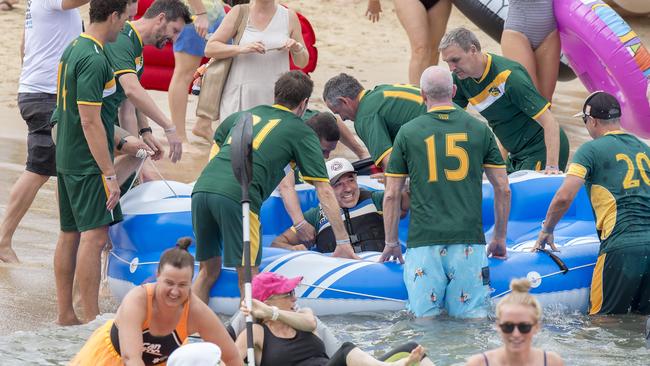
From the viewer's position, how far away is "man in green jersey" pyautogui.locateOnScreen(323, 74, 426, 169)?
7668mm

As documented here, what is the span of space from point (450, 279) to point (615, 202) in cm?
109

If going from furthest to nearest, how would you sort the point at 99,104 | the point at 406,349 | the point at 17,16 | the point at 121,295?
the point at 17,16, the point at 121,295, the point at 99,104, the point at 406,349

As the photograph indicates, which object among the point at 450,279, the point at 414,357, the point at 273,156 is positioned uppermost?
the point at 273,156

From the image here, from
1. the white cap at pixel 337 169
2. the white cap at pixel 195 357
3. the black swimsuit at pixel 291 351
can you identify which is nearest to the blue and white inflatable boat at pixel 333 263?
the white cap at pixel 337 169

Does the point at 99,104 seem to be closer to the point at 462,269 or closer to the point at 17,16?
the point at 462,269

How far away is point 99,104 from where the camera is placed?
Answer: 6.74m

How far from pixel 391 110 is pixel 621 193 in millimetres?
1498

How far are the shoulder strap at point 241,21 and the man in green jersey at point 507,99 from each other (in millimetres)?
1577

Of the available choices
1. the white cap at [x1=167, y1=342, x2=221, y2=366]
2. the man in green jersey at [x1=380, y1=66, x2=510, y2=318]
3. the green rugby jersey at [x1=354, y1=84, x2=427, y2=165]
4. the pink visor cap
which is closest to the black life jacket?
the green rugby jersey at [x1=354, y1=84, x2=427, y2=165]

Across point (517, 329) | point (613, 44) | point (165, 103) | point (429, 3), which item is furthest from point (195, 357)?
point (165, 103)

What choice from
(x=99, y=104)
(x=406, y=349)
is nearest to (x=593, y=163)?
(x=406, y=349)

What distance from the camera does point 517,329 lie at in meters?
4.60

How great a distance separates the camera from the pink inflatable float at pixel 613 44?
9.39m

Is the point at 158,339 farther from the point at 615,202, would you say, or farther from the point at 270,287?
the point at 615,202
